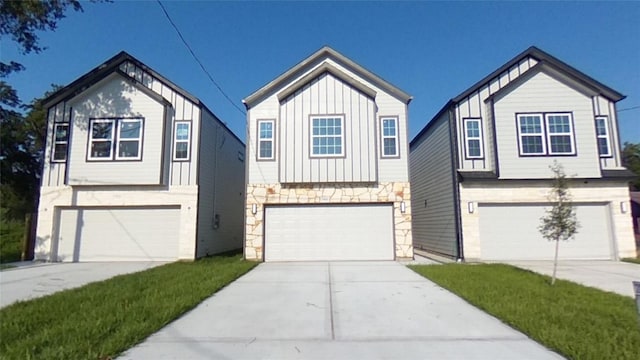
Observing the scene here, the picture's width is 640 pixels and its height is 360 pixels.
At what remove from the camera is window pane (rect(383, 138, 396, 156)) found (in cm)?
1276

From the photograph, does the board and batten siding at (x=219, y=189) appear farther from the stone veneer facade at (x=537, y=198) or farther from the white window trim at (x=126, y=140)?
the stone veneer facade at (x=537, y=198)

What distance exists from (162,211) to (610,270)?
1379 centimetres

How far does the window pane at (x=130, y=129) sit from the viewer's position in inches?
508

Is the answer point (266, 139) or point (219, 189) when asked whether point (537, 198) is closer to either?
point (266, 139)

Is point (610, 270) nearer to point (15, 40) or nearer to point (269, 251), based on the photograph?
point (269, 251)

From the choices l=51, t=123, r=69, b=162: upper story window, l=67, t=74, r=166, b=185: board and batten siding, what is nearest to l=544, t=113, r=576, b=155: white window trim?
l=67, t=74, r=166, b=185: board and batten siding

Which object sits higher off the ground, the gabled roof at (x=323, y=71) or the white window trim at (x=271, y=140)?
the gabled roof at (x=323, y=71)

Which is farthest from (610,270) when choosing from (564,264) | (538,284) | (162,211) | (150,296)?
(162,211)

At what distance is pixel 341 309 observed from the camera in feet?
18.7

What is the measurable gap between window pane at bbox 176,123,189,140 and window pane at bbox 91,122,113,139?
2348mm

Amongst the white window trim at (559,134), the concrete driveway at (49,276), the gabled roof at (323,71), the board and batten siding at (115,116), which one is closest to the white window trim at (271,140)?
the gabled roof at (323,71)

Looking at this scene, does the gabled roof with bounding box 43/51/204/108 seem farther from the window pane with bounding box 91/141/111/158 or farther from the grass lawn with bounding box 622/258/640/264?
the grass lawn with bounding box 622/258/640/264

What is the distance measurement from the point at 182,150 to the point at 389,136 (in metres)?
7.29

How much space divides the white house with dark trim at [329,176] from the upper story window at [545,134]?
402 cm
